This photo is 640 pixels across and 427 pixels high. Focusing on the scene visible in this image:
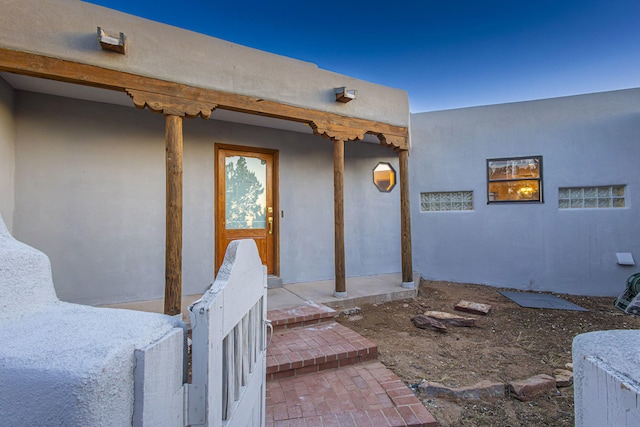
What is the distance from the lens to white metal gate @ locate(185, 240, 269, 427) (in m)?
0.79

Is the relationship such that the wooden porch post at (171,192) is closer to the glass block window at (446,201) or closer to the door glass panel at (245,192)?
the door glass panel at (245,192)

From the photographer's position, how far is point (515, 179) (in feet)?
19.2

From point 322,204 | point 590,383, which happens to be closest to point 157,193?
point 322,204

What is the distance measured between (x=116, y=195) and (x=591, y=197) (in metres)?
7.79

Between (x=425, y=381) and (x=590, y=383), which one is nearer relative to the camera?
(x=590, y=383)

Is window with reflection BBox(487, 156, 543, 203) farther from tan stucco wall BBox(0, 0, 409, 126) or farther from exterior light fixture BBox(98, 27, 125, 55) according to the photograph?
exterior light fixture BBox(98, 27, 125, 55)

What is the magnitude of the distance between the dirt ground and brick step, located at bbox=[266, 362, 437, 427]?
182 millimetres

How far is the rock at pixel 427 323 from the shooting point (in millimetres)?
3739

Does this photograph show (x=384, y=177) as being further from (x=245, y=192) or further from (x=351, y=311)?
(x=351, y=311)

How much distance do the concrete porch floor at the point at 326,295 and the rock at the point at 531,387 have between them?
7.26ft

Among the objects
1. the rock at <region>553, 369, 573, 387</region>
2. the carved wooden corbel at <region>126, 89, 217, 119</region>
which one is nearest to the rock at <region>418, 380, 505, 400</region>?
the rock at <region>553, 369, 573, 387</region>

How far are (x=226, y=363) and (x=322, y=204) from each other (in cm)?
470

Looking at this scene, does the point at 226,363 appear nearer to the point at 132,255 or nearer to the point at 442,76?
the point at 132,255

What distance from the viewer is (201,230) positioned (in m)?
4.59
